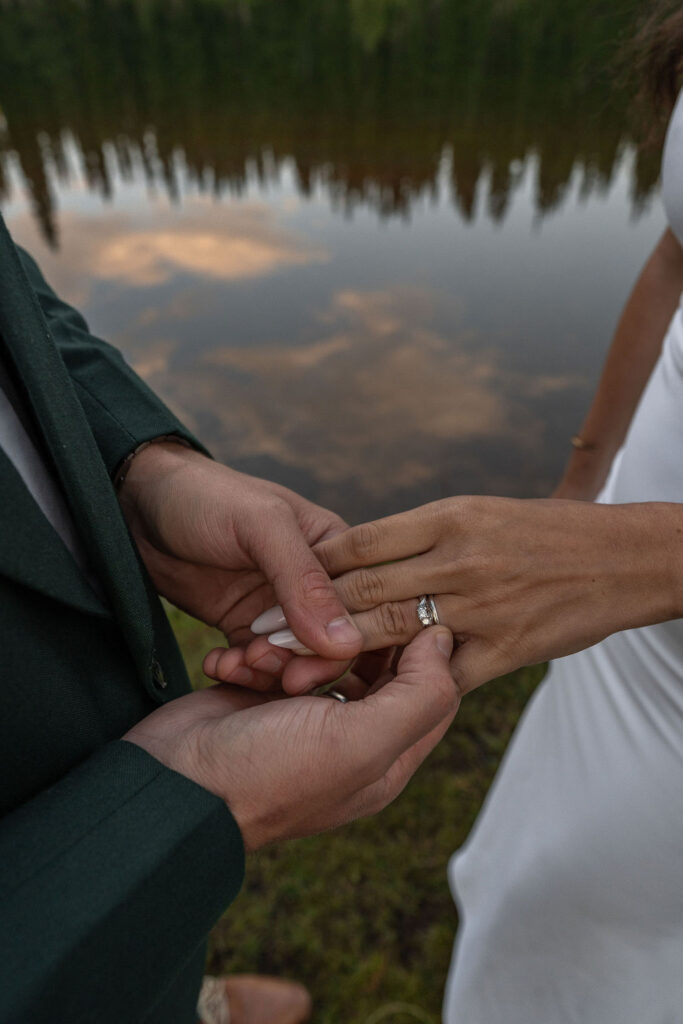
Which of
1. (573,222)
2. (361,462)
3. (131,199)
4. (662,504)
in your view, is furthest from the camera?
(131,199)

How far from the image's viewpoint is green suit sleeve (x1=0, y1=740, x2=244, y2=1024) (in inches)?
26.3

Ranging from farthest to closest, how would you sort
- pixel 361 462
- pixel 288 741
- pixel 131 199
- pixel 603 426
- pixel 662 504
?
pixel 131 199, pixel 361 462, pixel 603 426, pixel 662 504, pixel 288 741

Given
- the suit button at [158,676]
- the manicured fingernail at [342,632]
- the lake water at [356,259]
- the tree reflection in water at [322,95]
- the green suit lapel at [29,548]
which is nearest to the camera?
the green suit lapel at [29,548]

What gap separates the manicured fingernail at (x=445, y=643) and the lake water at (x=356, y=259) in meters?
1.63

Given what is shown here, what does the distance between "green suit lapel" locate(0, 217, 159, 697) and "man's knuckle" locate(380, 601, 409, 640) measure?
1.60 feet

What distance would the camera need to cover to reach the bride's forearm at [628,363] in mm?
1846

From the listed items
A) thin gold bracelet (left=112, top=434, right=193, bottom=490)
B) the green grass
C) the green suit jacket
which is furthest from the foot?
thin gold bracelet (left=112, top=434, right=193, bottom=490)

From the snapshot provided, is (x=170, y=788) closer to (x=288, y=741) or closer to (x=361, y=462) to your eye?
(x=288, y=741)

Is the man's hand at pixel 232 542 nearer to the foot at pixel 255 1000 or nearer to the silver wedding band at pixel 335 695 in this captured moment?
the silver wedding band at pixel 335 695

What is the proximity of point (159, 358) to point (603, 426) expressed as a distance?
437 cm

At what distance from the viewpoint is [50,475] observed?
1.03m

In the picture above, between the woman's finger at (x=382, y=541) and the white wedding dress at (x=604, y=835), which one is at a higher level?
the woman's finger at (x=382, y=541)

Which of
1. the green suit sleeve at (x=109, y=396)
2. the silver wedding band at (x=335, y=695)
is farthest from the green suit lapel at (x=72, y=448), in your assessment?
the silver wedding band at (x=335, y=695)

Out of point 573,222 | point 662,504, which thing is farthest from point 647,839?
point 573,222
